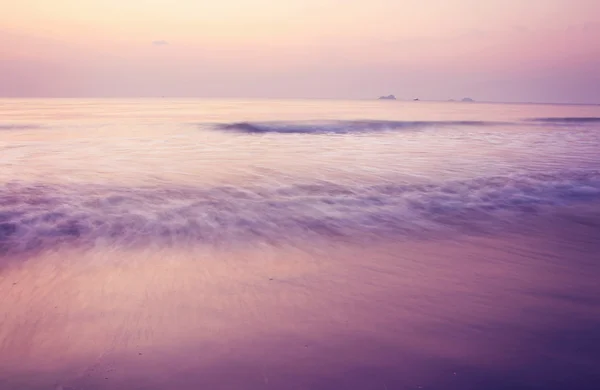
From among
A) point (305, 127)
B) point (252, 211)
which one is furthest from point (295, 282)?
point (305, 127)

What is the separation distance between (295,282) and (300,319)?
77 cm

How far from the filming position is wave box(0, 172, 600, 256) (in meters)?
5.78

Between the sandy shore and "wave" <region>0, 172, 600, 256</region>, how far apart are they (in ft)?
2.34

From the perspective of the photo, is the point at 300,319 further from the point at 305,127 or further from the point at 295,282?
the point at 305,127

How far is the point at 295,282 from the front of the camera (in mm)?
4336

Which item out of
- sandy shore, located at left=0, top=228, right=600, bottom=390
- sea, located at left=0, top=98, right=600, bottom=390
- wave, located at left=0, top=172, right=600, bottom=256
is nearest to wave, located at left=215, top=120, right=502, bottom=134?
sea, located at left=0, top=98, right=600, bottom=390

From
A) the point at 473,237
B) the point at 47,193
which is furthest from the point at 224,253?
the point at 47,193

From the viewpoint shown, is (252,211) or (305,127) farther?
(305,127)

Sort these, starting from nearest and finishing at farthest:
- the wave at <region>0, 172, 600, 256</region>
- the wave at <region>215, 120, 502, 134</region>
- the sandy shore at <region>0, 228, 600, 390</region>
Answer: the sandy shore at <region>0, 228, 600, 390</region>, the wave at <region>0, 172, 600, 256</region>, the wave at <region>215, 120, 502, 134</region>

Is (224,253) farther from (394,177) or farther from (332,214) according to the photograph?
(394,177)

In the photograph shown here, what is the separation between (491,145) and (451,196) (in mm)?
10931

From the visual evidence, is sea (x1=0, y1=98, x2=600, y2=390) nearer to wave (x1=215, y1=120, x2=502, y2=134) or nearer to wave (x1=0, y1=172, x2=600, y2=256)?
wave (x1=0, y1=172, x2=600, y2=256)

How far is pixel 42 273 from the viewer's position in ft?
14.7

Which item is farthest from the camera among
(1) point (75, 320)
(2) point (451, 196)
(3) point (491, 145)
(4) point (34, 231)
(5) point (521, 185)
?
(3) point (491, 145)
